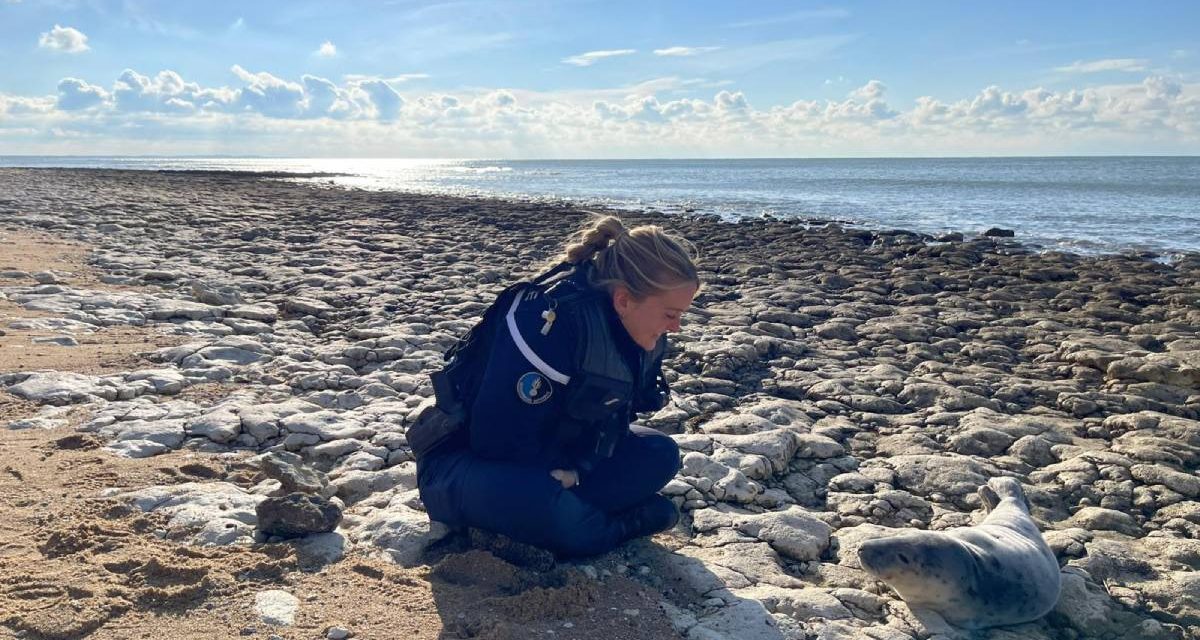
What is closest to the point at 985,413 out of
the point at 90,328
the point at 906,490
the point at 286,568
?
the point at 906,490

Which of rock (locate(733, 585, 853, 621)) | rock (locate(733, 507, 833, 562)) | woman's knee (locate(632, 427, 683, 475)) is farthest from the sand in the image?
rock (locate(733, 507, 833, 562))

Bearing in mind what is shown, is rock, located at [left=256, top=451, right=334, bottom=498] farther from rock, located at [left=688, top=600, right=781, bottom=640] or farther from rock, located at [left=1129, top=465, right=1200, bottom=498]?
rock, located at [left=1129, top=465, right=1200, bottom=498]

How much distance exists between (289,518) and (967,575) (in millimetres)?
2779

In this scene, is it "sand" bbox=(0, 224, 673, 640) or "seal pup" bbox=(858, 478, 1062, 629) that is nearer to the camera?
"sand" bbox=(0, 224, 673, 640)

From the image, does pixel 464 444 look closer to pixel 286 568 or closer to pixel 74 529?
pixel 286 568

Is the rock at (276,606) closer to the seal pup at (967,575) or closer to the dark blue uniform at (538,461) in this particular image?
the dark blue uniform at (538,461)

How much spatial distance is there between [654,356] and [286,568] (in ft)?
5.69

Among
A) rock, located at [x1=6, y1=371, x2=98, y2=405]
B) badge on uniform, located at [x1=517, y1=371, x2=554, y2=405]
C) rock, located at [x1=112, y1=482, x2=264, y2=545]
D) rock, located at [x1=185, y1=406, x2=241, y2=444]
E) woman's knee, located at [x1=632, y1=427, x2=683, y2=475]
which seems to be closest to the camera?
badge on uniform, located at [x1=517, y1=371, x2=554, y2=405]

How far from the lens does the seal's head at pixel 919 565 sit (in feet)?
10.9

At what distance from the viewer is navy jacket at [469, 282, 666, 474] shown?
3.28 m

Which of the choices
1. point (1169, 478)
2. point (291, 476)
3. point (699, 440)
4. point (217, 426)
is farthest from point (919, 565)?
point (217, 426)

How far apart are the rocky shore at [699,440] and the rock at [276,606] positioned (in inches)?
0.4

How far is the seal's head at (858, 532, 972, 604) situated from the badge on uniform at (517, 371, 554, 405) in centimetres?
146

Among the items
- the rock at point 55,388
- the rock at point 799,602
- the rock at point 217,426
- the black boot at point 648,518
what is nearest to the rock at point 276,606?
the black boot at point 648,518
